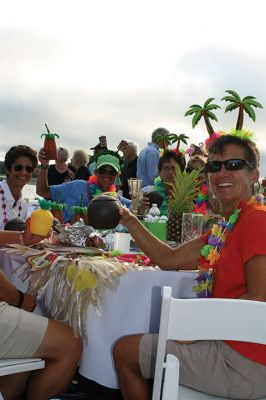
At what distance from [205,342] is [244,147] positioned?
943 mm

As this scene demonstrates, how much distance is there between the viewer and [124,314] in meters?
2.04

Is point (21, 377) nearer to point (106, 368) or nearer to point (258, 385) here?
point (106, 368)

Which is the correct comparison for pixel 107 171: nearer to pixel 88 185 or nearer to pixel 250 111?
pixel 88 185

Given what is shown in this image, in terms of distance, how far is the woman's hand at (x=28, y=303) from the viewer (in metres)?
2.05

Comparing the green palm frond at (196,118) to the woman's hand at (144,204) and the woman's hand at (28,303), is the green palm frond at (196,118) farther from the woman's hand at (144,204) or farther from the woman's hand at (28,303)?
the woman's hand at (28,303)

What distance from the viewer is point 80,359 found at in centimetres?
212

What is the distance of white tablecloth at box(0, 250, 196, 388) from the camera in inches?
78.9

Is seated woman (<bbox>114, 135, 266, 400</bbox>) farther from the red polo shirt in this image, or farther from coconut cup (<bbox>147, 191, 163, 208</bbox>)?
coconut cup (<bbox>147, 191, 163, 208</bbox>)

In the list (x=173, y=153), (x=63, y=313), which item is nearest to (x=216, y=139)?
(x=63, y=313)

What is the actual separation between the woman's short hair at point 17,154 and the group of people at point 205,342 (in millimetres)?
1425

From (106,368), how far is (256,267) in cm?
95

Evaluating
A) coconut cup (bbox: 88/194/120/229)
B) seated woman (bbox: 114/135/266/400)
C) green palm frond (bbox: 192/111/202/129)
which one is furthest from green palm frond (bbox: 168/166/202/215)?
coconut cup (bbox: 88/194/120/229)

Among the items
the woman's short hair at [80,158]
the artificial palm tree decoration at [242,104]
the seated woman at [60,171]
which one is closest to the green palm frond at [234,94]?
the artificial palm tree decoration at [242,104]

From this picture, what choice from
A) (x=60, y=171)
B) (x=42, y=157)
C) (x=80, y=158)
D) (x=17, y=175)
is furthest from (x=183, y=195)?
(x=80, y=158)
